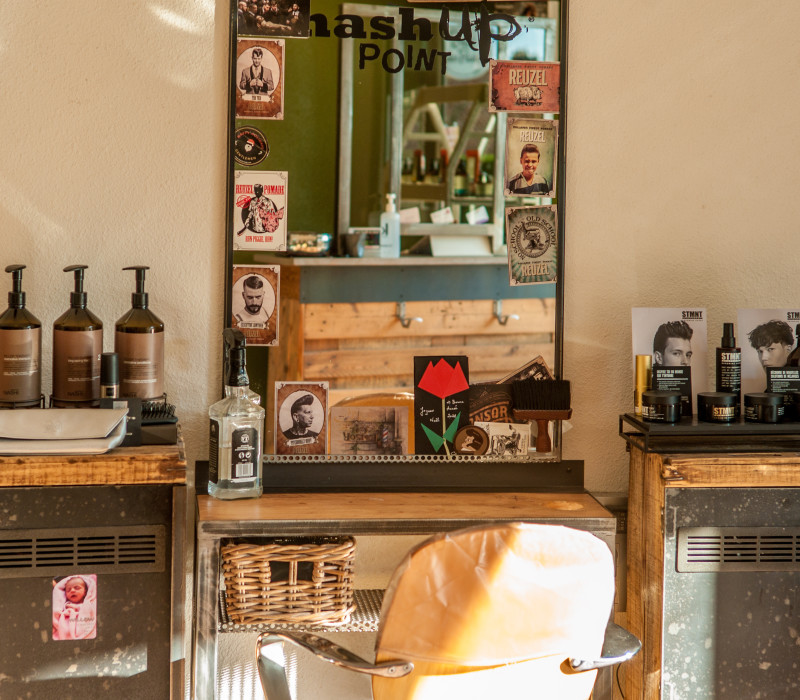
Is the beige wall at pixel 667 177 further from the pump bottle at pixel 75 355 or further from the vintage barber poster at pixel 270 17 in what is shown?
the pump bottle at pixel 75 355

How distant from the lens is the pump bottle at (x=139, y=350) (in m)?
2.01

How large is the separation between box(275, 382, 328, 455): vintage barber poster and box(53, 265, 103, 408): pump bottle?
434mm

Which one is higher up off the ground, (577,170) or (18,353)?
(577,170)

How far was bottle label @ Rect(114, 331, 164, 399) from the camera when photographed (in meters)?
2.01

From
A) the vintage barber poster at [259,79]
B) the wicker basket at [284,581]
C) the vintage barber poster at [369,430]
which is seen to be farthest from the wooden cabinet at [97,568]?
the vintage barber poster at [259,79]

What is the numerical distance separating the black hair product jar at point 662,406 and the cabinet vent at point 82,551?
1.09 metres

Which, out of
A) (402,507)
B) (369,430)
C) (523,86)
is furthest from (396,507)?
(523,86)

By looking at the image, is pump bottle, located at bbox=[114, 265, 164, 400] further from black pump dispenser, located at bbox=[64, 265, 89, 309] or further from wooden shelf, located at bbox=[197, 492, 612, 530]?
wooden shelf, located at bbox=[197, 492, 612, 530]

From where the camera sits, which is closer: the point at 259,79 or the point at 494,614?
the point at 494,614

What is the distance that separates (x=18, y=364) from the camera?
195cm

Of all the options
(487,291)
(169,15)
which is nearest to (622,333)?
(487,291)

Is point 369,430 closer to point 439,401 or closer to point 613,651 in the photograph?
point 439,401

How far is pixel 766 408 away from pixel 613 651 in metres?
0.76

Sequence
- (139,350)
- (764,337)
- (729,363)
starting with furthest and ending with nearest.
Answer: (764,337)
(729,363)
(139,350)
